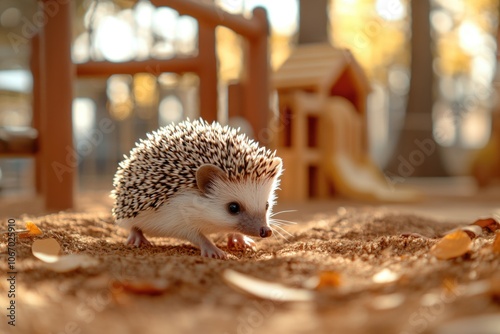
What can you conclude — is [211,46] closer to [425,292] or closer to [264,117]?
[264,117]

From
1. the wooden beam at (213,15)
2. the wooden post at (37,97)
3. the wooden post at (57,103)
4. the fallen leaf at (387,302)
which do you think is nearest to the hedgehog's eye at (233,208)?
the fallen leaf at (387,302)

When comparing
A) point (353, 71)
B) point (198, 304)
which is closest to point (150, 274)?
point (198, 304)

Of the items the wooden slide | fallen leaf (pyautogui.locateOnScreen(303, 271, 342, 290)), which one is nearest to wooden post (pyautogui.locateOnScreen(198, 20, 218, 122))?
the wooden slide

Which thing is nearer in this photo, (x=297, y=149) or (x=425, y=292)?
(x=425, y=292)

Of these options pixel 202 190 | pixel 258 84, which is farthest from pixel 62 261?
pixel 258 84

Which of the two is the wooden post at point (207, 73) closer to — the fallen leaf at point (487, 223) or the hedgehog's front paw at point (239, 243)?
the hedgehog's front paw at point (239, 243)

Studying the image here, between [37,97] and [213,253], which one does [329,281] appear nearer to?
[213,253]
